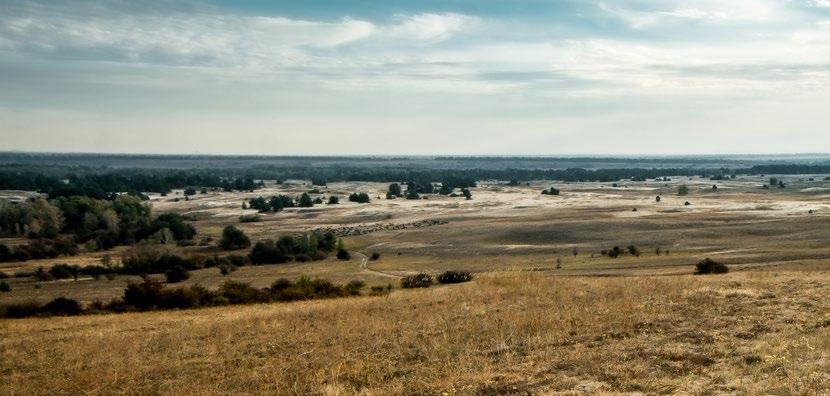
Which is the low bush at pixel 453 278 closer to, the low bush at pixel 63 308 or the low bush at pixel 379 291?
the low bush at pixel 379 291

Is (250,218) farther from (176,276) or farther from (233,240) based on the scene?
(176,276)

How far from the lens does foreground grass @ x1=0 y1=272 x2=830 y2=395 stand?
43.9 feet

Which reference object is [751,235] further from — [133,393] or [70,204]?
[70,204]

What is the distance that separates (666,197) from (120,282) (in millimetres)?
111591

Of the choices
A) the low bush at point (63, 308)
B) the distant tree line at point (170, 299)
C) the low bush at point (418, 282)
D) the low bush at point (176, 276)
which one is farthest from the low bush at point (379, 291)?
the low bush at point (176, 276)

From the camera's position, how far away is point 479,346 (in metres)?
17.5

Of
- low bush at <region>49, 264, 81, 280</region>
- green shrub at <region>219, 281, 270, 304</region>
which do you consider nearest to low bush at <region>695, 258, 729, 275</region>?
A: green shrub at <region>219, 281, 270, 304</region>

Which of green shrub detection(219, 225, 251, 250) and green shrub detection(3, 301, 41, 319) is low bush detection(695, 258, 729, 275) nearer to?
green shrub detection(3, 301, 41, 319)

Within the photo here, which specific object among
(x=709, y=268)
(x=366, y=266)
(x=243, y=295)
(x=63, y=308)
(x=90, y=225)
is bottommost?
(x=90, y=225)

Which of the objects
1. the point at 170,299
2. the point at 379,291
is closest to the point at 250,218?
the point at 379,291

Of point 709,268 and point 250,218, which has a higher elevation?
point 709,268

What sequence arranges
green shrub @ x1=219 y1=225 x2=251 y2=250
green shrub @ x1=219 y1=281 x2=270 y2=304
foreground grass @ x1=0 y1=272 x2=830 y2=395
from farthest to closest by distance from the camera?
green shrub @ x1=219 y1=225 x2=251 y2=250
green shrub @ x1=219 y1=281 x2=270 y2=304
foreground grass @ x1=0 y1=272 x2=830 y2=395

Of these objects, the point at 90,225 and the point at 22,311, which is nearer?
the point at 22,311

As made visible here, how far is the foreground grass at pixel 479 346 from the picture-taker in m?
13.4
